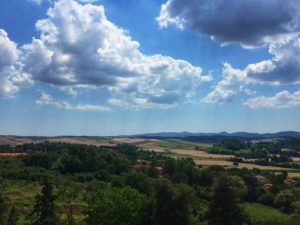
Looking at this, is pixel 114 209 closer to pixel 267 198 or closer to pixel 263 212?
pixel 263 212

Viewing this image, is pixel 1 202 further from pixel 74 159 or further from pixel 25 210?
pixel 74 159

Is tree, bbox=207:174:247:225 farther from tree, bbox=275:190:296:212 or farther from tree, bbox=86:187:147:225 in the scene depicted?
tree, bbox=275:190:296:212


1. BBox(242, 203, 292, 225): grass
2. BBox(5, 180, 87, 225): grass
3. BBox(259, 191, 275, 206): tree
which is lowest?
BBox(242, 203, 292, 225): grass

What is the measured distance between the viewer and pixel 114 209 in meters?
62.2

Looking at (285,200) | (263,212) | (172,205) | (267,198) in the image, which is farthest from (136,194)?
(267,198)

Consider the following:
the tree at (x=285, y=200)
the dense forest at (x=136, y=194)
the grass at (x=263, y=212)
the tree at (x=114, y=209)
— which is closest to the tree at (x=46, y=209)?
the dense forest at (x=136, y=194)

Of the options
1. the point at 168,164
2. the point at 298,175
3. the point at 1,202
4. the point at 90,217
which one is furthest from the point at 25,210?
the point at 298,175

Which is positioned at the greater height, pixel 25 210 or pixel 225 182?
pixel 225 182

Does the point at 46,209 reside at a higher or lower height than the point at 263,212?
higher

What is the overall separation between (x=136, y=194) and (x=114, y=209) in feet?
20.8

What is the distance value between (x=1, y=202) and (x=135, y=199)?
64.8 ft

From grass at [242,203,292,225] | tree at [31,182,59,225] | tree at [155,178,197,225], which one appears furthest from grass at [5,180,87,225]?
grass at [242,203,292,225]

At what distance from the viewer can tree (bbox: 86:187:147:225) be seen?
204 feet

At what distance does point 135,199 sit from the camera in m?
66.1
